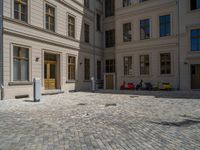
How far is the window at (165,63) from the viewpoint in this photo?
2242 centimetres

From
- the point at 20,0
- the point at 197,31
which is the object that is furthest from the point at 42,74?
the point at 197,31

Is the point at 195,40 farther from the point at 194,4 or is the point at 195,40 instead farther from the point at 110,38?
the point at 110,38

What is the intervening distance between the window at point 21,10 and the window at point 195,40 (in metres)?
15.4

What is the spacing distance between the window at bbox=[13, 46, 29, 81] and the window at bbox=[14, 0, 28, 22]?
7.27 feet

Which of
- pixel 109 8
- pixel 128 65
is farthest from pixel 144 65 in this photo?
pixel 109 8

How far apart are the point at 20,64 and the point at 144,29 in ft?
47.9

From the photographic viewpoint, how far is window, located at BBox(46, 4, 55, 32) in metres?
18.3

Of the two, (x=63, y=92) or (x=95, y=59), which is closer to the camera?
(x=63, y=92)

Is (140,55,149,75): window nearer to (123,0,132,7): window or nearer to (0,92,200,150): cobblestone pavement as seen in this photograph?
(123,0,132,7): window

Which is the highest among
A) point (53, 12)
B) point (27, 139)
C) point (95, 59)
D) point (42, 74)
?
point (53, 12)

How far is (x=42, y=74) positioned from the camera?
17.5 meters

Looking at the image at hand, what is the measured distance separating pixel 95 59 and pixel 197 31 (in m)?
11.4

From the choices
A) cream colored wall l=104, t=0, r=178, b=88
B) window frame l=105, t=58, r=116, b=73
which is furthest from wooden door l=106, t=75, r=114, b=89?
window frame l=105, t=58, r=116, b=73

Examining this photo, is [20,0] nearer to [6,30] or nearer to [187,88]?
[6,30]
